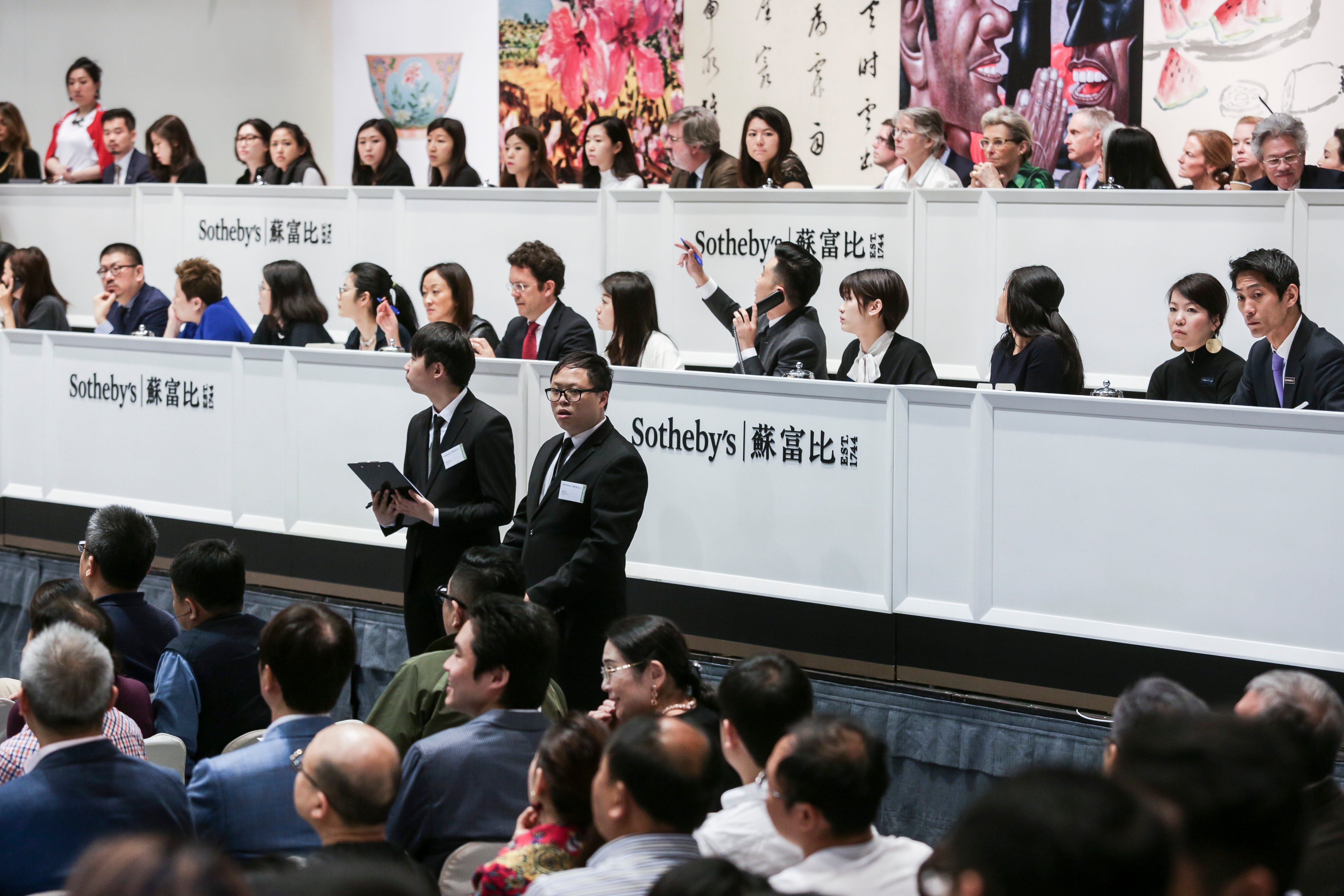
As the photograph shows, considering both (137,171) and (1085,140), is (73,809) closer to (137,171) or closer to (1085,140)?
(1085,140)

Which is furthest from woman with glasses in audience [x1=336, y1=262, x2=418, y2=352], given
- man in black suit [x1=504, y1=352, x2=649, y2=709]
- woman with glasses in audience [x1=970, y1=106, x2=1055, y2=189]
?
woman with glasses in audience [x1=970, y1=106, x2=1055, y2=189]

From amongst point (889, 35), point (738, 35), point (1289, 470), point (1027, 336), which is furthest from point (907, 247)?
point (738, 35)

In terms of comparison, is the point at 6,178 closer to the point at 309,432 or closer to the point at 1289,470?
the point at 309,432

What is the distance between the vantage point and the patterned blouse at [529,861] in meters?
2.32

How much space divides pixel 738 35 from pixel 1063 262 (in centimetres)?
447

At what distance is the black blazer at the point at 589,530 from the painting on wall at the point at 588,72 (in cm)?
596

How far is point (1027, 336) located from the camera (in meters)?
5.00

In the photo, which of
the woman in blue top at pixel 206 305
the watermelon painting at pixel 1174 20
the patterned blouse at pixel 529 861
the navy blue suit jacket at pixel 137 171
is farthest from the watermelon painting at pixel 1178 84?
the patterned blouse at pixel 529 861

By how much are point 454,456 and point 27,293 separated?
379cm

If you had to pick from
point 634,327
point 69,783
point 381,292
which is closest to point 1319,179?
point 634,327

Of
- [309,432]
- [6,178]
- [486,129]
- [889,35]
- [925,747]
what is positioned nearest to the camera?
[925,747]

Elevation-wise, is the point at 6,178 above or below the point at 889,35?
below

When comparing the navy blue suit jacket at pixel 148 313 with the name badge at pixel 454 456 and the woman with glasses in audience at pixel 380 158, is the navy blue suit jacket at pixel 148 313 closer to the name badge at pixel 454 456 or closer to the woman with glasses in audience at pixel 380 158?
the woman with glasses in audience at pixel 380 158

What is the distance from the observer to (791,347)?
523 centimetres
